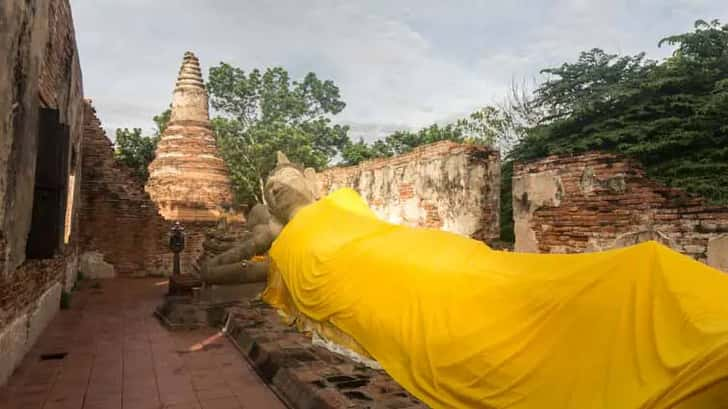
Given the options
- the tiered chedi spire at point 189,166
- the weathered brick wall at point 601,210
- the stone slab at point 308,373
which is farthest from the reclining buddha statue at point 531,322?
the tiered chedi spire at point 189,166

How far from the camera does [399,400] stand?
274 cm

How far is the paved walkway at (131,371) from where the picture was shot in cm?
330

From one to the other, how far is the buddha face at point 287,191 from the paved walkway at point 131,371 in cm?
147

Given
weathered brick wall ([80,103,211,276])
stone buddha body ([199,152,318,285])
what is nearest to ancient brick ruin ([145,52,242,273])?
weathered brick wall ([80,103,211,276])

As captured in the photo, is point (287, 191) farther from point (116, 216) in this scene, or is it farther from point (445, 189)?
point (116, 216)

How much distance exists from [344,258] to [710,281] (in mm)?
2336

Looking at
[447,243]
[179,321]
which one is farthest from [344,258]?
[179,321]

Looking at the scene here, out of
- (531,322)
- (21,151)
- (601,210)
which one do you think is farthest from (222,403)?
(601,210)

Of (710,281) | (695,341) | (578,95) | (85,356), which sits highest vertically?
(578,95)

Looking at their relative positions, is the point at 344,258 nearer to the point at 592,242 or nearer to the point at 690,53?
the point at 592,242

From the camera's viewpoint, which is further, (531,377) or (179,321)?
(179,321)

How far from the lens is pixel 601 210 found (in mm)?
5371

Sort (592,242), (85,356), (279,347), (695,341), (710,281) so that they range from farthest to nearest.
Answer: (592,242) → (85,356) → (279,347) → (710,281) → (695,341)

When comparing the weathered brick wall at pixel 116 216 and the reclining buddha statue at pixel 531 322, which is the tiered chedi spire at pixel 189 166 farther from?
the reclining buddha statue at pixel 531 322
